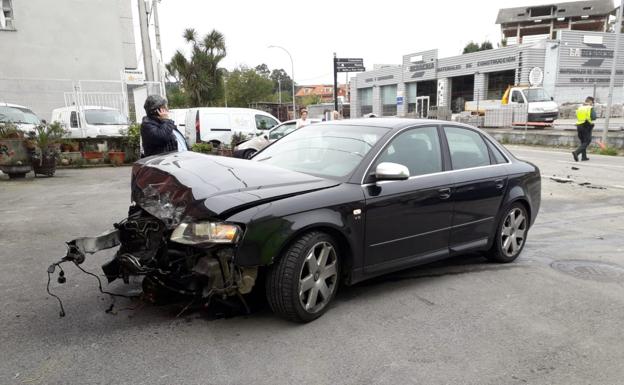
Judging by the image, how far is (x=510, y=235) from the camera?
512 centimetres

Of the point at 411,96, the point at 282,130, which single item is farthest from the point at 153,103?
the point at 411,96

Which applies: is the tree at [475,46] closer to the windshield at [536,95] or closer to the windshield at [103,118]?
the windshield at [536,95]

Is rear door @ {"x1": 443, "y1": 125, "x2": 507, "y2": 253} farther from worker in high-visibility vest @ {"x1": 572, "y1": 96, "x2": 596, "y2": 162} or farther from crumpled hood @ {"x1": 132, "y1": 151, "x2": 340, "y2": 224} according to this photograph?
worker in high-visibility vest @ {"x1": 572, "y1": 96, "x2": 596, "y2": 162}

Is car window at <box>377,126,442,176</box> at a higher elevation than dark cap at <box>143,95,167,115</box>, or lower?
lower

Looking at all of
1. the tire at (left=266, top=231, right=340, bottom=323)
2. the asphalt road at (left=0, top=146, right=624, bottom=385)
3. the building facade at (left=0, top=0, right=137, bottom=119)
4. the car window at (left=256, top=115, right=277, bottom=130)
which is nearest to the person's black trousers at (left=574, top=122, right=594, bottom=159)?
the car window at (left=256, top=115, right=277, bottom=130)

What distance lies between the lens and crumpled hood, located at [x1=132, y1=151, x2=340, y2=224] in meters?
3.28

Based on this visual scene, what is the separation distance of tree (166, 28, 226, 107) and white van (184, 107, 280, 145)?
69.6 feet

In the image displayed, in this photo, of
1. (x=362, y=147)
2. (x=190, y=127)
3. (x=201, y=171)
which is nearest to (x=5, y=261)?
(x=201, y=171)

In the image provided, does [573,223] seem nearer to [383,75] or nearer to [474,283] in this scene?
[474,283]

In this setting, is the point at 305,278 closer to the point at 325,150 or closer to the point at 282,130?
the point at 325,150

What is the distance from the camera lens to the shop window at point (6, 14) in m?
20.9

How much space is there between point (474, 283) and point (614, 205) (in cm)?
537

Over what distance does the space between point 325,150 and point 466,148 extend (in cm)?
154

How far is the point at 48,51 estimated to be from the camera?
21.7 meters
